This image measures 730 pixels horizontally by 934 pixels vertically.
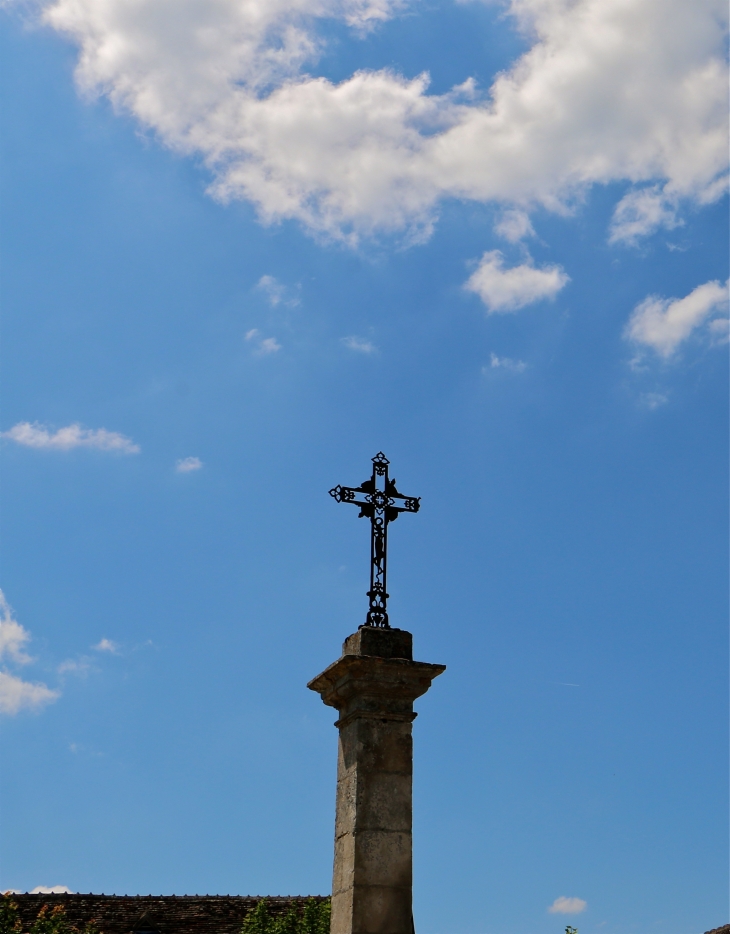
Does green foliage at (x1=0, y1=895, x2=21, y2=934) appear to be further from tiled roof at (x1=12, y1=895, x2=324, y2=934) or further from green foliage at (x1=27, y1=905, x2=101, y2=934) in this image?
tiled roof at (x1=12, y1=895, x2=324, y2=934)

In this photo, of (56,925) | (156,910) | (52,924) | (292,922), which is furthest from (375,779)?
(156,910)

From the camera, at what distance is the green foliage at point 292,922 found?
21734 mm

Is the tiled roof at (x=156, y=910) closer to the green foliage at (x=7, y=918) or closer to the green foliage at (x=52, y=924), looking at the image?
the green foliage at (x=52, y=924)

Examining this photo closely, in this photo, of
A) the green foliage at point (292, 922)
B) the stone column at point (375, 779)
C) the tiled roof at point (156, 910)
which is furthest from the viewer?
the tiled roof at point (156, 910)

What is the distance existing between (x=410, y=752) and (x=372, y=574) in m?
1.24

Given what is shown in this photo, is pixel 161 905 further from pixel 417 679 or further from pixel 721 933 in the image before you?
pixel 417 679

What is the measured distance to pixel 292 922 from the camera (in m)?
22.0

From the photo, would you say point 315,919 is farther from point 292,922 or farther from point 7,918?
point 7,918

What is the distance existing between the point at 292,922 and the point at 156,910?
15.5ft

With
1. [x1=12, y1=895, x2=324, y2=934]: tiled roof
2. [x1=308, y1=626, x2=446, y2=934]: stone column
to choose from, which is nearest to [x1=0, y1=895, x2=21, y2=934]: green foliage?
[x1=12, y1=895, x2=324, y2=934]: tiled roof

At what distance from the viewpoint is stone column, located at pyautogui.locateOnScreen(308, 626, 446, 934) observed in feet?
20.9

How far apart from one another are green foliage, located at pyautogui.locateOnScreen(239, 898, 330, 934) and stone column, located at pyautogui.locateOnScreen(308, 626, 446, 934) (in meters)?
16.5

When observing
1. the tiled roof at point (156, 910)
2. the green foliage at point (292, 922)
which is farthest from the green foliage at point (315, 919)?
the tiled roof at point (156, 910)

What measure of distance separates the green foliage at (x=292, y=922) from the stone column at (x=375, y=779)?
16508mm
